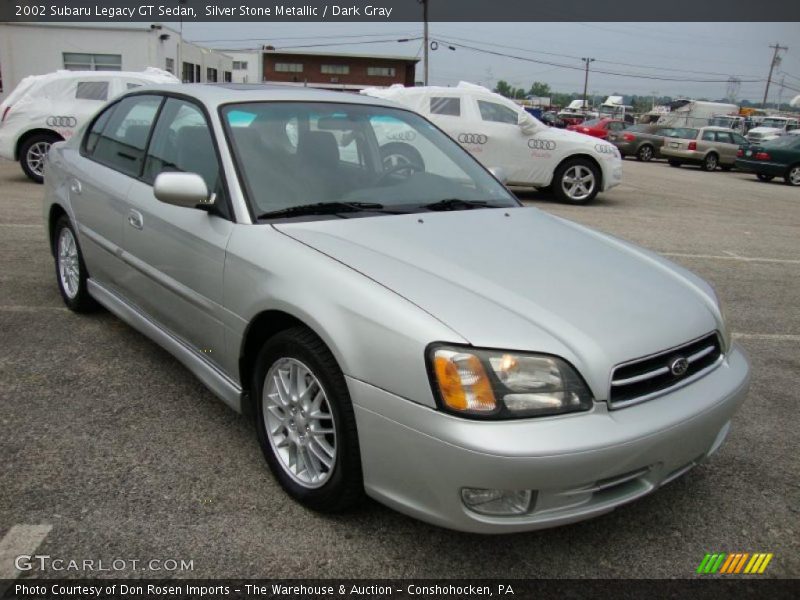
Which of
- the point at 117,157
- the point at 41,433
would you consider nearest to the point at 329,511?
the point at 41,433

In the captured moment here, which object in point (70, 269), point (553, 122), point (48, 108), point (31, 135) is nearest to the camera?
point (70, 269)

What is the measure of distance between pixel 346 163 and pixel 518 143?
27.5 feet

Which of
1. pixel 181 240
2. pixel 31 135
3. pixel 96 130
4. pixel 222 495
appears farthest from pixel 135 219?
pixel 31 135

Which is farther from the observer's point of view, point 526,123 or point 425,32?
point 425,32

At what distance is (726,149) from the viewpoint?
75.4 ft

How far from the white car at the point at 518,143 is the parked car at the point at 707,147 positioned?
13.3 meters

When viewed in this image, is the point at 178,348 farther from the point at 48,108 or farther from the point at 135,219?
the point at 48,108

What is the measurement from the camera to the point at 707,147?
2283 centimetres

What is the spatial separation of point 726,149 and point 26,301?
A: 23315mm

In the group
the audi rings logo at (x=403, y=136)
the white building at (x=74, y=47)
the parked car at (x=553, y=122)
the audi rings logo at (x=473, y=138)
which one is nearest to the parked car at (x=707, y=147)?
the parked car at (x=553, y=122)

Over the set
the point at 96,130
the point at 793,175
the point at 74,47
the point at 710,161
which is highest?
the point at 74,47

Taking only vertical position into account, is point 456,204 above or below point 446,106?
below

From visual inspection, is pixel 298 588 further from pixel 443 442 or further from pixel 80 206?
pixel 80 206

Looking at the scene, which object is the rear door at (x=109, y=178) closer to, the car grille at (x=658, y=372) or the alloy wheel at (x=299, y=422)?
the alloy wheel at (x=299, y=422)
